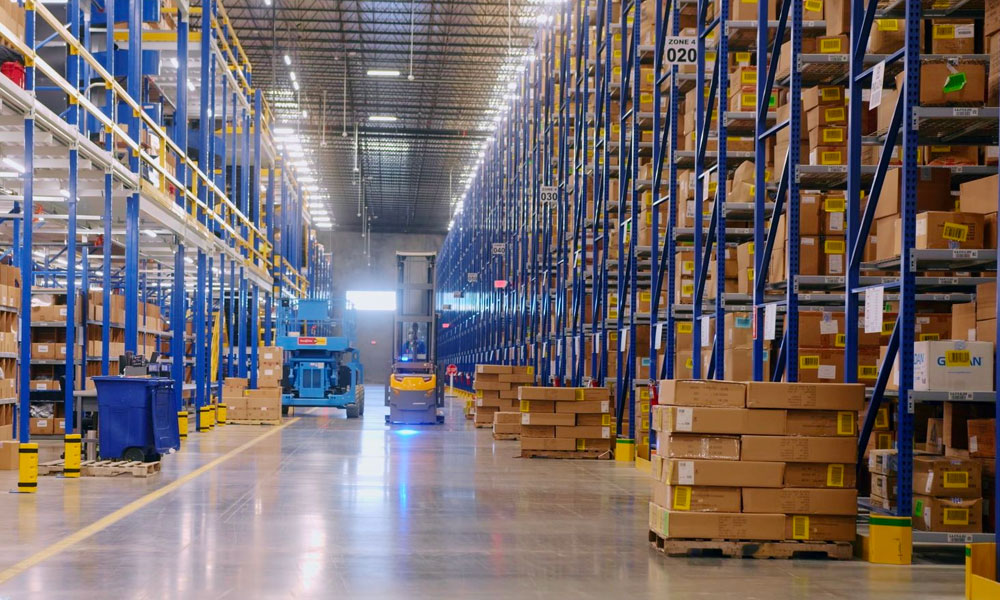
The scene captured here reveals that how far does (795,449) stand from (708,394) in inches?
27.2

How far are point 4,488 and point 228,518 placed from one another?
301 cm

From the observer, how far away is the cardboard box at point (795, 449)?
753 centimetres

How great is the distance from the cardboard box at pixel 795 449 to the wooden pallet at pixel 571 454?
297 inches

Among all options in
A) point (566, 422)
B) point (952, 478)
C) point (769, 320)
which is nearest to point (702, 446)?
point (952, 478)

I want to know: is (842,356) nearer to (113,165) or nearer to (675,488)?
(675,488)

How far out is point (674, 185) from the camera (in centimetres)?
1245

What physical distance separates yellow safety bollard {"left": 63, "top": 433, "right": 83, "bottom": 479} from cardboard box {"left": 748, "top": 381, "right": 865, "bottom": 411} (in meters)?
7.25

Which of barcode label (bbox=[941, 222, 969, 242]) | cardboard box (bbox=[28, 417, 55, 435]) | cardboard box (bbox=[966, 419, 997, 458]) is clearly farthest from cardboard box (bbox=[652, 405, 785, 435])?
cardboard box (bbox=[28, 417, 55, 435])

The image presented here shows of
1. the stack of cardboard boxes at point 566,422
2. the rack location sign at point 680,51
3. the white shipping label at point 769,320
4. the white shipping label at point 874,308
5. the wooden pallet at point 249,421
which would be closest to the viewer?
the white shipping label at point 874,308

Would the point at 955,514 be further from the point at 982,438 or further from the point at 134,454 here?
the point at 134,454

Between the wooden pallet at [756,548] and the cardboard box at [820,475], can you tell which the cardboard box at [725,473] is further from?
the wooden pallet at [756,548]

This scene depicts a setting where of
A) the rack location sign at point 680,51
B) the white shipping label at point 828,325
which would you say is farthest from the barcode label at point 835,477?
the rack location sign at point 680,51

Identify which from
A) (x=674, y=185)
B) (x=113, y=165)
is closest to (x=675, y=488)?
(x=674, y=185)

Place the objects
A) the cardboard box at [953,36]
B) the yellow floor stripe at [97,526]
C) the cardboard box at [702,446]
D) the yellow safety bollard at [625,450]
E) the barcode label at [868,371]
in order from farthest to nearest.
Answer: the yellow safety bollard at [625,450] → the barcode label at [868,371] → the cardboard box at [953,36] → the cardboard box at [702,446] → the yellow floor stripe at [97,526]
